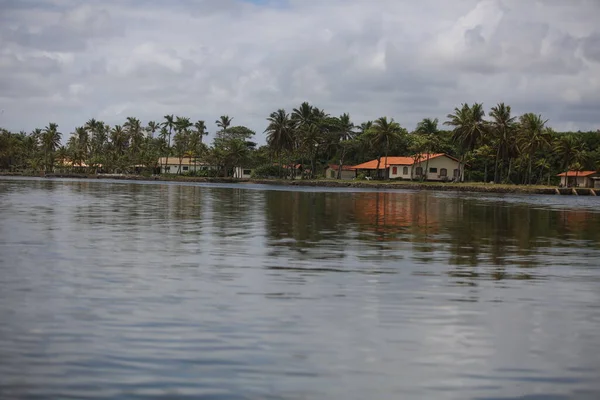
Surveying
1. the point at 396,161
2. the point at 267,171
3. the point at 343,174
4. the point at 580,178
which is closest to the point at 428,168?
the point at 396,161

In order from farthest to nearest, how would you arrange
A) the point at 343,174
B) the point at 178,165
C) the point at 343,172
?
1. the point at 178,165
2. the point at 343,174
3. the point at 343,172

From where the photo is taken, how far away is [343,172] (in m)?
144

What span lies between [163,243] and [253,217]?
13.8m

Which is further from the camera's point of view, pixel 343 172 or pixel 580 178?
pixel 343 172

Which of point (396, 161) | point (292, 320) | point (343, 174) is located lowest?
point (292, 320)

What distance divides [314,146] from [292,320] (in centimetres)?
13117

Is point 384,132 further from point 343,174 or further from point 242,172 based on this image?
point 242,172

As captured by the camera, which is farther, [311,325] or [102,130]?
[102,130]

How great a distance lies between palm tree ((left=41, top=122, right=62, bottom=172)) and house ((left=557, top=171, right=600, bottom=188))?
13006 cm

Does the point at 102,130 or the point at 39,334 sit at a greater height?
the point at 102,130

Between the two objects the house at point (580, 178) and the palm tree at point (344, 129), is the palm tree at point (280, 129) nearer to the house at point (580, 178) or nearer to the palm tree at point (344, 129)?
the palm tree at point (344, 129)

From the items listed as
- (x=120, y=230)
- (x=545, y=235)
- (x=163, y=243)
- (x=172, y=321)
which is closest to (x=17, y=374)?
(x=172, y=321)

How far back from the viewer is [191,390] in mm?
7926

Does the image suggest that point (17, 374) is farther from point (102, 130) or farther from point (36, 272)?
point (102, 130)
